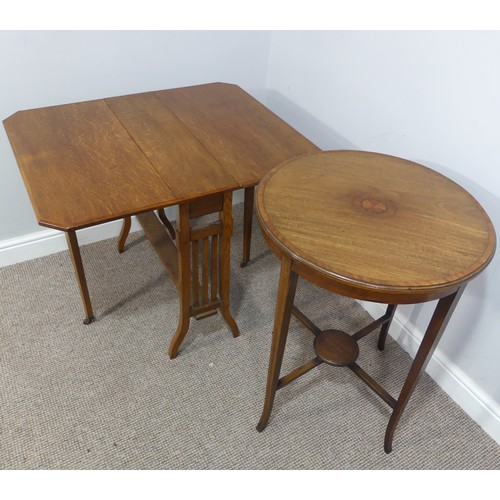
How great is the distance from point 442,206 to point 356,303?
37.3 inches

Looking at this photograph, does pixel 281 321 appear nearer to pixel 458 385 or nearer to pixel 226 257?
pixel 226 257

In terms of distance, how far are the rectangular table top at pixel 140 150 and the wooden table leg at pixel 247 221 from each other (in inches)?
16.1

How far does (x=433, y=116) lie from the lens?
1565mm

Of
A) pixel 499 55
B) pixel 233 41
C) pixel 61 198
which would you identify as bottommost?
pixel 61 198

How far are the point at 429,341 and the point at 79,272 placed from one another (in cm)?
126

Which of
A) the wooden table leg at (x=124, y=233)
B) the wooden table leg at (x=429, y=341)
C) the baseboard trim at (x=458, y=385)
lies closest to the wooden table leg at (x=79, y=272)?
the wooden table leg at (x=124, y=233)

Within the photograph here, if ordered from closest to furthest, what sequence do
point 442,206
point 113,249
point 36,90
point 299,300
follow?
point 442,206 < point 36,90 < point 299,300 < point 113,249

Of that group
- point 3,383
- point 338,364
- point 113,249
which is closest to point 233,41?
point 113,249

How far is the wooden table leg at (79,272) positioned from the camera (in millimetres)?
1678

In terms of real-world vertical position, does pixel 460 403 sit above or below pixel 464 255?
below

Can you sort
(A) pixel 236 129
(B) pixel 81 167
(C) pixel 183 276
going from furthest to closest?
1. (A) pixel 236 129
2. (C) pixel 183 276
3. (B) pixel 81 167

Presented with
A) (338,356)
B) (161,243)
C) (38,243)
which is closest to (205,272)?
(161,243)

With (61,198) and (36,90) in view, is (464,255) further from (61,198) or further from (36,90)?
(36,90)

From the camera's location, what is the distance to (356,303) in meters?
2.17
